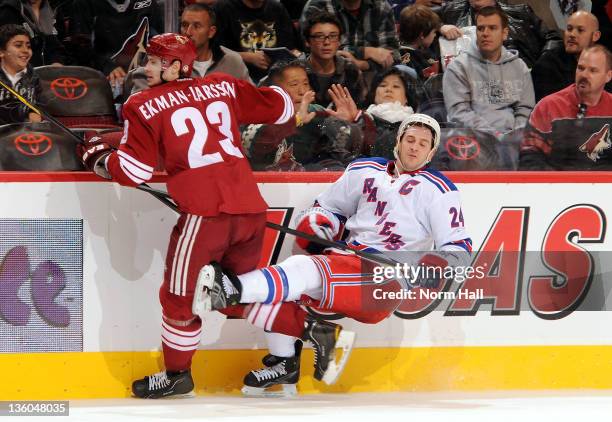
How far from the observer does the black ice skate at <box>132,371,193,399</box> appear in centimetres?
428

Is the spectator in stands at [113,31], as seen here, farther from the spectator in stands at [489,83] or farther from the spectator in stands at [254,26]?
the spectator in stands at [489,83]

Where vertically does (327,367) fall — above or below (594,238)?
below

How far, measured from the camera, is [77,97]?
A: 201 inches

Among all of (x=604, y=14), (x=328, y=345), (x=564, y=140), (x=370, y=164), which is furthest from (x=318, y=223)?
(x=604, y=14)

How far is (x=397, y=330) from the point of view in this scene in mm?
4574

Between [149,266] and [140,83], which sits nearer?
[149,266]

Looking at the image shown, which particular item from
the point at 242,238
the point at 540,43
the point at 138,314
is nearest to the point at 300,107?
the point at 242,238

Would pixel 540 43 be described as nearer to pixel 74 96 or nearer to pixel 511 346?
pixel 511 346

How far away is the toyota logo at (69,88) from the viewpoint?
5.09 m

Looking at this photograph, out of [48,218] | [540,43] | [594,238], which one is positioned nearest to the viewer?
[48,218]

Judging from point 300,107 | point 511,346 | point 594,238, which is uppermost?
point 300,107

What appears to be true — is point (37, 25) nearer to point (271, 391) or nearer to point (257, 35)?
point (257, 35)

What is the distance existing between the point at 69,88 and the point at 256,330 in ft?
4.97

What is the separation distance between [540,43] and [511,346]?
2281 mm
